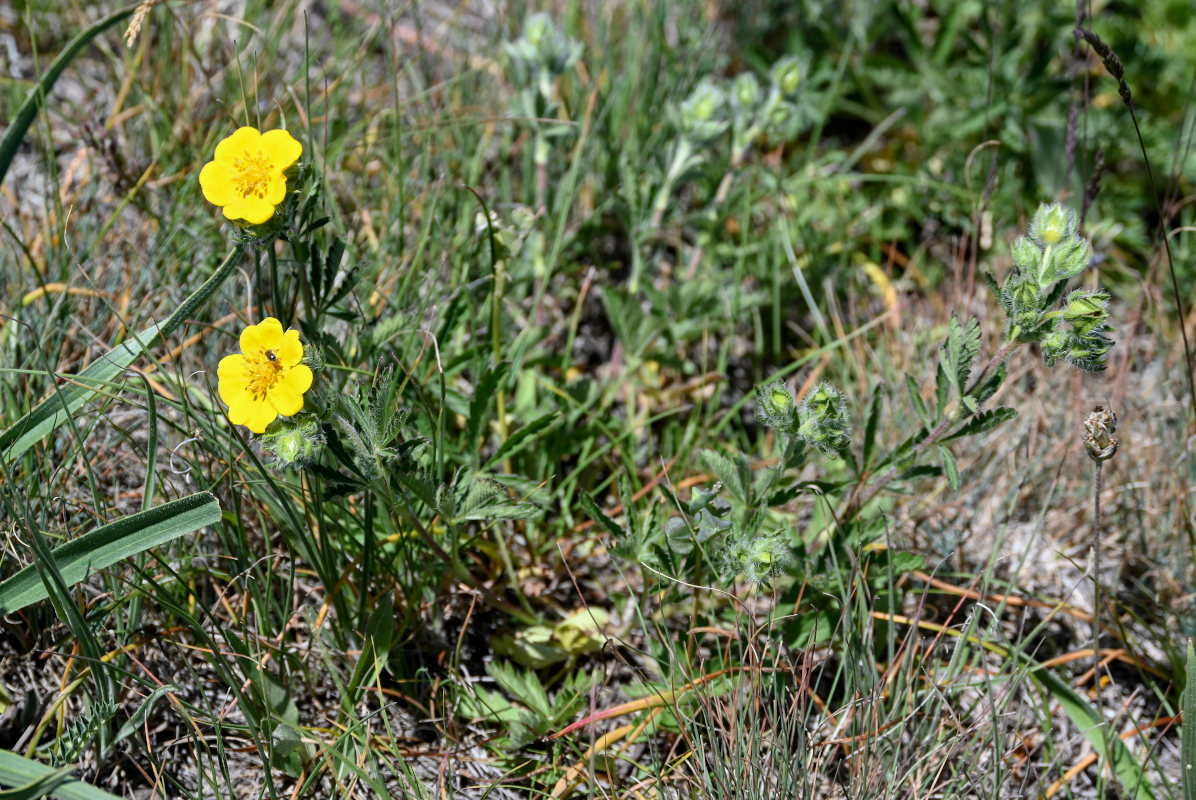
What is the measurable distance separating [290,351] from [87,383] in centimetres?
58

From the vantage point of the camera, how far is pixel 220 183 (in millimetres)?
1646

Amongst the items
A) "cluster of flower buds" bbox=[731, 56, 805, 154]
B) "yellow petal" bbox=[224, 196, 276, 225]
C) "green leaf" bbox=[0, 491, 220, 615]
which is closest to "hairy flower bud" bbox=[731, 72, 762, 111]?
"cluster of flower buds" bbox=[731, 56, 805, 154]

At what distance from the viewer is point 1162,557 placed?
7.85 feet

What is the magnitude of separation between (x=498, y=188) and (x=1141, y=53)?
87.9 inches

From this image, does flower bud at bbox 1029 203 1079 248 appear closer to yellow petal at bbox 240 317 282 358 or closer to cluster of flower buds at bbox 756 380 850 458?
cluster of flower buds at bbox 756 380 850 458

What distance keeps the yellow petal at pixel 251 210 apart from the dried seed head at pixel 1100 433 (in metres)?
1.57

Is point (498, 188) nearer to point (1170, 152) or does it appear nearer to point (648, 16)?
point (648, 16)

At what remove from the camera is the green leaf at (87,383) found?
175cm

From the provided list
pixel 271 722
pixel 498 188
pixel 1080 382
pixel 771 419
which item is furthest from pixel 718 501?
pixel 498 188

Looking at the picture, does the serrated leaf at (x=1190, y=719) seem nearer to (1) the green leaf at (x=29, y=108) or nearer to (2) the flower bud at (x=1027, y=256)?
(2) the flower bud at (x=1027, y=256)

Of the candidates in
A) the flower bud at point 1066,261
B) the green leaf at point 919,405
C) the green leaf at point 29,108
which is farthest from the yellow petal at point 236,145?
the flower bud at point 1066,261

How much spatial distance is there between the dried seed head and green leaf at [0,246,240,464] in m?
1.68

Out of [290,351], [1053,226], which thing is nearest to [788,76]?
[1053,226]

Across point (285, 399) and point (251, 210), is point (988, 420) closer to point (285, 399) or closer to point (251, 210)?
point (285, 399)
